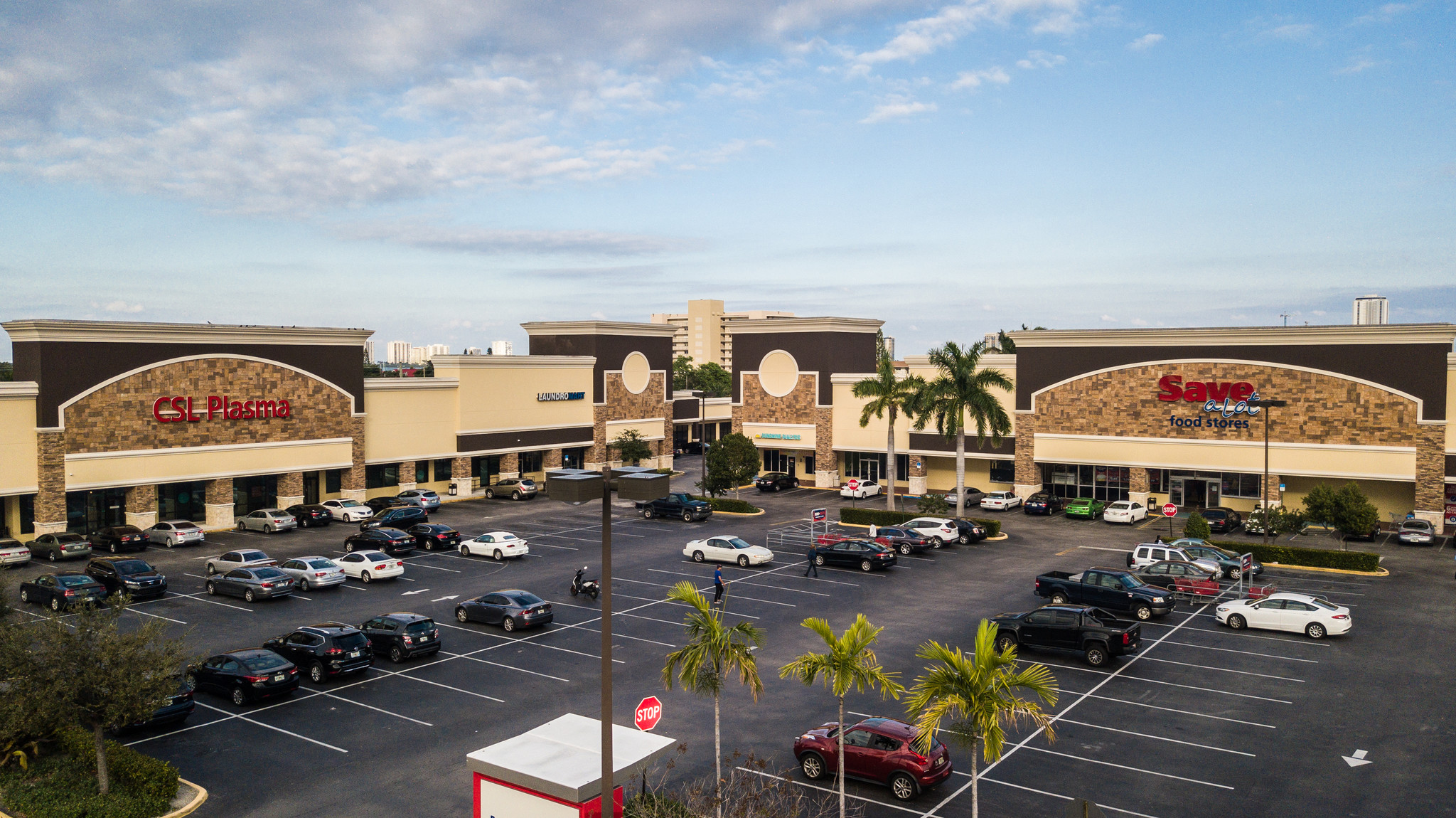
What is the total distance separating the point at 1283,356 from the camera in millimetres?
52312

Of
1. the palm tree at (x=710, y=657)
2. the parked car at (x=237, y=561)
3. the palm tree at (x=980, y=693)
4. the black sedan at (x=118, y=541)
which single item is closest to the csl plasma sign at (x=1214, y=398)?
the palm tree at (x=710, y=657)

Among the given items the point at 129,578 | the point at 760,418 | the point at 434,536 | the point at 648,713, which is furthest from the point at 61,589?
the point at 760,418

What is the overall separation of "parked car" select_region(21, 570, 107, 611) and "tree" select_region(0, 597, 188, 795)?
17.2 m

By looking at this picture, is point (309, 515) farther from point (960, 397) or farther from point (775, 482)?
point (960, 397)

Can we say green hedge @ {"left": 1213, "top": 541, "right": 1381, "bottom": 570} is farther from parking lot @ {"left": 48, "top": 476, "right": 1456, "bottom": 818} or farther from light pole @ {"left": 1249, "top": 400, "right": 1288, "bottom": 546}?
light pole @ {"left": 1249, "top": 400, "right": 1288, "bottom": 546}

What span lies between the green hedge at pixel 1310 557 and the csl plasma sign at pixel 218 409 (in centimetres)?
5084

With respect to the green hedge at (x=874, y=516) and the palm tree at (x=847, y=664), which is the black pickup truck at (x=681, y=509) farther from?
the palm tree at (x=847, y=664)

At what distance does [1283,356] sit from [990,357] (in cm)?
1702

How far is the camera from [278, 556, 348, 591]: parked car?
123ft

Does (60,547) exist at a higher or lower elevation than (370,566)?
higher

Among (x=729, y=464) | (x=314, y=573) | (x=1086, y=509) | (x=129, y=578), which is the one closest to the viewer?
(x=129, y=578)

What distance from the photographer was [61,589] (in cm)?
3416

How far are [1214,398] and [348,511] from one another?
5088 centimetres

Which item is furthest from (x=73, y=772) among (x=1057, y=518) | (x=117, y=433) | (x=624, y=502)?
(x=1057, y=518)
